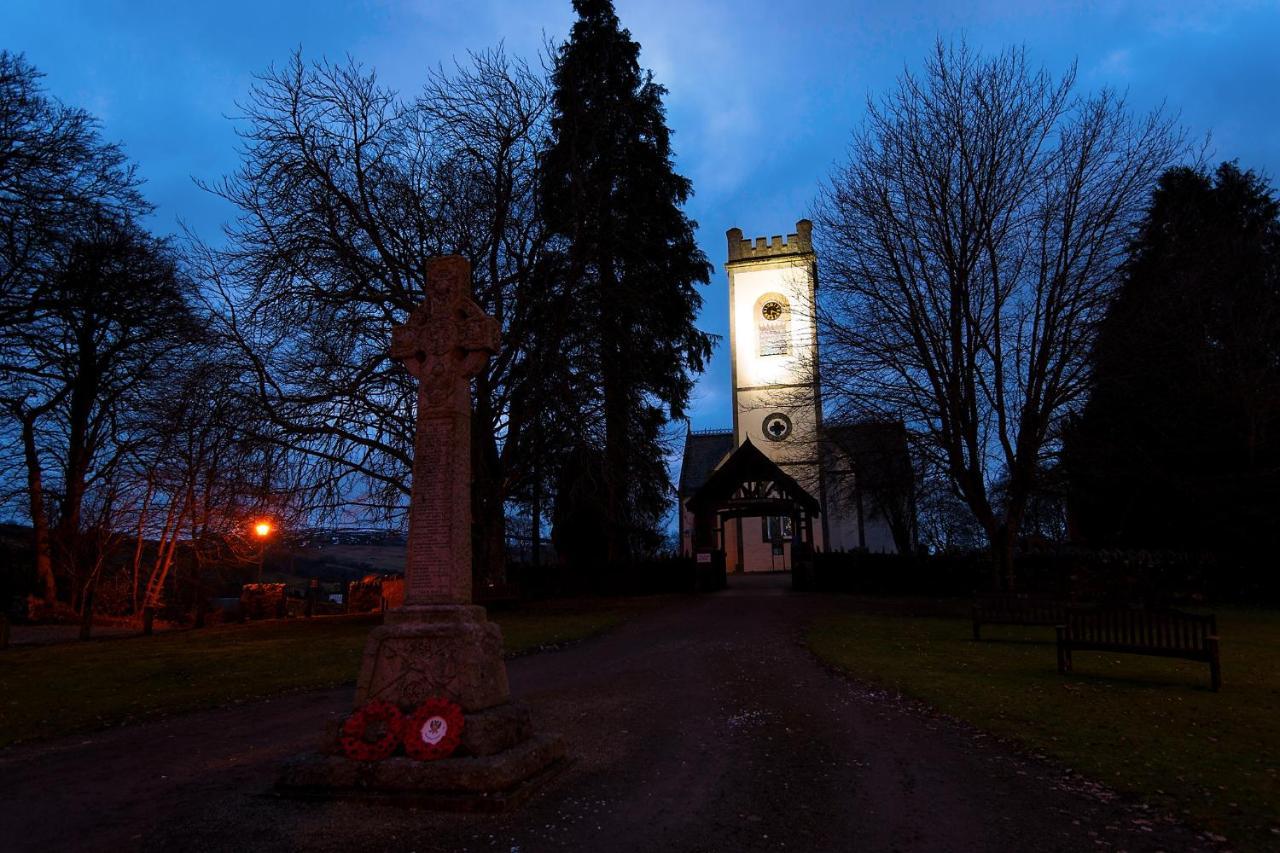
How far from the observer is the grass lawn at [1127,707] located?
5.51 metres

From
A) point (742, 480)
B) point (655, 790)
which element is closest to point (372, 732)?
point (655, 790)

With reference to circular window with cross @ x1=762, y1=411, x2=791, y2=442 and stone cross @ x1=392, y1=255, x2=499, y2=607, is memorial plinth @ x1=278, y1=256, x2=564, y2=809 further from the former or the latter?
circular window with cross @ x1=762, y1=411, x2=791, y2=442

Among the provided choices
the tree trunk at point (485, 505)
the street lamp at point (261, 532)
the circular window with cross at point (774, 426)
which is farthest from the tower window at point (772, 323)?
the street lamp at point (261, 532)

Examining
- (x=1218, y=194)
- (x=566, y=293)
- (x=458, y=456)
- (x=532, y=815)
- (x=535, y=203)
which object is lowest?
(x=532, y=815)

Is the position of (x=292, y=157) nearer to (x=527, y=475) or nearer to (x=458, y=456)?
(x=527, y=475)

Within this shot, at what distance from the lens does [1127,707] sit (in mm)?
8406

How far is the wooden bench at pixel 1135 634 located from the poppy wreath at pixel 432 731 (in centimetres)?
845

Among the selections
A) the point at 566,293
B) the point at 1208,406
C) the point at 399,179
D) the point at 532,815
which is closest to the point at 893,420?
the point at 566,293

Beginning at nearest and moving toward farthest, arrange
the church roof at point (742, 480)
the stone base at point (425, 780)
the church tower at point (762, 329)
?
the stone base at point (425, 780) < the church roof at point (742, 480) < the church tower at point (762, 329)

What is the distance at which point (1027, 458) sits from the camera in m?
18.4

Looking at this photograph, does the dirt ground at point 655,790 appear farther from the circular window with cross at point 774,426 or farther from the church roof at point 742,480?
the circular window with cross at point 774,426

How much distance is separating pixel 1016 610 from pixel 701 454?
124 feet

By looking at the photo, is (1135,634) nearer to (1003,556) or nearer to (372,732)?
(1003,556)

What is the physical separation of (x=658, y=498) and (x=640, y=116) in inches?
479
